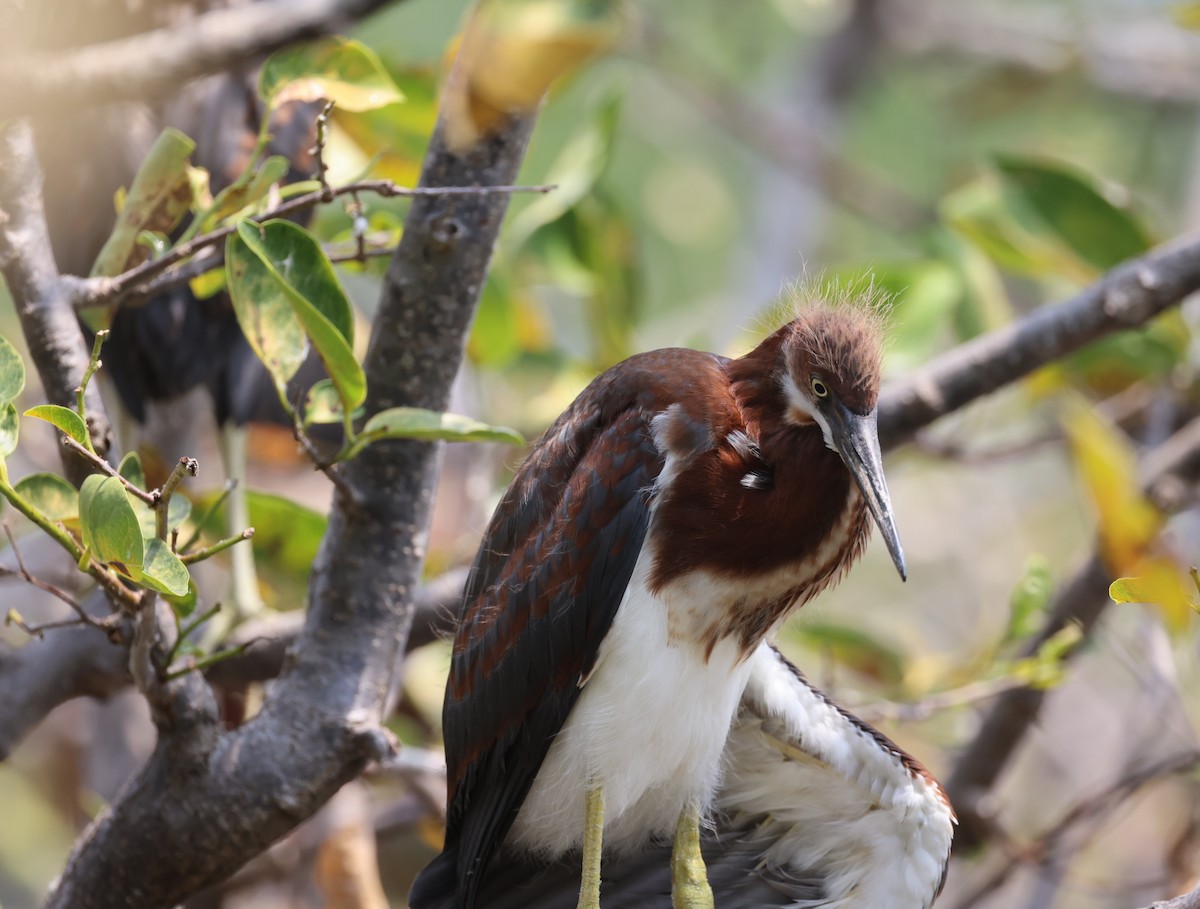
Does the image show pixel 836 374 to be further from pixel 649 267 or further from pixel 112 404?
pixel 649 267

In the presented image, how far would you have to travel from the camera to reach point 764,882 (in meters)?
2.39

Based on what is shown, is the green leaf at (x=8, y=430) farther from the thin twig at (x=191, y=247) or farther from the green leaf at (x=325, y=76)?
the green leaf at (x=325, y=76)

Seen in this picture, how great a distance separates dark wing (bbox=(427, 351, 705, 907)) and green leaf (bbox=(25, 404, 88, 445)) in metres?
0.76

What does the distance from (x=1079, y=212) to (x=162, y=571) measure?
7.78 feet

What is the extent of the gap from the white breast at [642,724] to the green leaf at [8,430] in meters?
0.91

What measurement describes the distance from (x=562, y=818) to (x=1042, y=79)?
16.3ft

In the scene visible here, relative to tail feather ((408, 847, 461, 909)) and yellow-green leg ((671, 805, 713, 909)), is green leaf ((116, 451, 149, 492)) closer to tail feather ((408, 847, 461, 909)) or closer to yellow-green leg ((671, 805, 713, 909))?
tail feather ((408, 847, 461, 909))

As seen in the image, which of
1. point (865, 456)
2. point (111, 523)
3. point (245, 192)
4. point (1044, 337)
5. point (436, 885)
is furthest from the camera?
point (1044, 337)

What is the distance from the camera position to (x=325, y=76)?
208 centimetres

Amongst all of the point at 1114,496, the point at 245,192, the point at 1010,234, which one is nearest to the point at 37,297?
the point at 245,192

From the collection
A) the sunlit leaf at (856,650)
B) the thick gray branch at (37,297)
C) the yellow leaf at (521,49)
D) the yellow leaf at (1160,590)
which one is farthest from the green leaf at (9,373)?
the sunlit leaf at (856,650)

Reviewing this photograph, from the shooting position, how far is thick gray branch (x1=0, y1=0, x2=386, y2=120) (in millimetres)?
1974

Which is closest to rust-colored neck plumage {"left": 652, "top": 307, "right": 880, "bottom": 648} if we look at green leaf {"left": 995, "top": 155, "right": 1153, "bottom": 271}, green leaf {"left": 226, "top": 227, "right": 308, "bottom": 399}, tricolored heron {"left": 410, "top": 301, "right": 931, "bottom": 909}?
tricolored heron {"left": 410, "top": 301, "right": 931, "bottom": 909}

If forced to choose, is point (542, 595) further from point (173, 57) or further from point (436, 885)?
point (173, 57)
